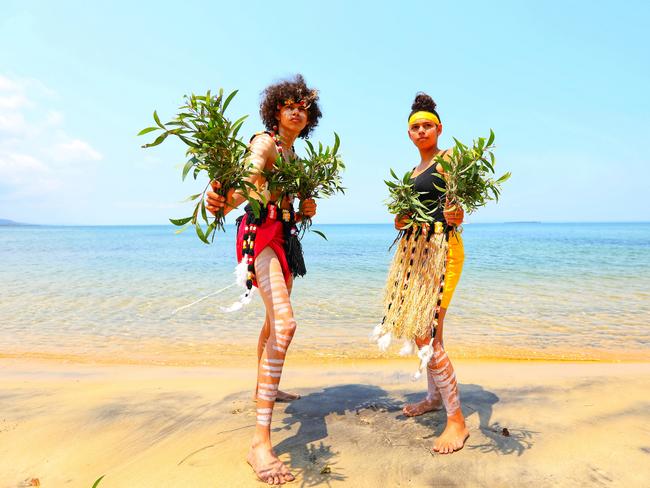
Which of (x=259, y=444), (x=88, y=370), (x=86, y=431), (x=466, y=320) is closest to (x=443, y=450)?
(x=259, y=444)

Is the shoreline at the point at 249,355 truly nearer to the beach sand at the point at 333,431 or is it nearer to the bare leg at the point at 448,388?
the beach sand at the point at 333,431

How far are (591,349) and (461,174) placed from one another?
4746mm

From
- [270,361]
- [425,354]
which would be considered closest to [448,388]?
[425,354]

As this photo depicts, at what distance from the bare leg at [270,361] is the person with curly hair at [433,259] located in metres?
0.87

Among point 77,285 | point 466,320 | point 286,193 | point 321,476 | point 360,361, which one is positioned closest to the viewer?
point 321,476

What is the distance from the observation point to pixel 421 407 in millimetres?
3500

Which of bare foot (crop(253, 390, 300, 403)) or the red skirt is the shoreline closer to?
bare foot (crop(253, 390, 300, 403))

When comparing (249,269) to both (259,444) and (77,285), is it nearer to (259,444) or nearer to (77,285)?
(259,444)

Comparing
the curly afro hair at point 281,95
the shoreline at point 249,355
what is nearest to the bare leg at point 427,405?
the shoreline at point 249,355

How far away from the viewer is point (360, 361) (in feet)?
18.8

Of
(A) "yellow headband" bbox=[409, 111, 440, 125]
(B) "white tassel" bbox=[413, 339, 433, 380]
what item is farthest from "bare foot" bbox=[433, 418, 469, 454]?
(A) "yellow headband" bbox=[409, 111, 440, 125]

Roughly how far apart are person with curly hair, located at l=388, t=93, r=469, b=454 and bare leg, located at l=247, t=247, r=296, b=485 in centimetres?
87

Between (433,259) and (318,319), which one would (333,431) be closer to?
(433,259)

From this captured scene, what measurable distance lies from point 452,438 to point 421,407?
1.92 ft
